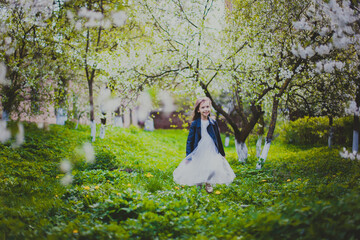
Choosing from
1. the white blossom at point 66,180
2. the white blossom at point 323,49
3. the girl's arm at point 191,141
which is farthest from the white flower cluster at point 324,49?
the white blossom at point 66,180

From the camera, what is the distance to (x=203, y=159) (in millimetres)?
5965

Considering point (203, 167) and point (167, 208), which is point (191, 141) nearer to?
point (203, 167)

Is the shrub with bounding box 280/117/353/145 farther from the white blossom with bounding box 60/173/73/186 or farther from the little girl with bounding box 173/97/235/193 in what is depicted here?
the white blossom with bounding box 60/173/73/186

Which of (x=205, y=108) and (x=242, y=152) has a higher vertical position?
(x=205, y=108)

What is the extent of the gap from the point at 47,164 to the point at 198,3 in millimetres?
7538

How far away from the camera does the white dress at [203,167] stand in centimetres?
589

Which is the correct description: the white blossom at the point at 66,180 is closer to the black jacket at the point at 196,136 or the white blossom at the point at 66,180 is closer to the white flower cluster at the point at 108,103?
the black jacket at the point at 196,136

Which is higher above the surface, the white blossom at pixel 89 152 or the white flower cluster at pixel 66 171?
the white blossom at pixel 89 152

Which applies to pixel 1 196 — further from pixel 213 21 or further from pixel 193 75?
pixel 213 21

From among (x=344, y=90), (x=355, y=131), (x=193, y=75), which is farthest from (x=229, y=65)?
(x=355, y=131)

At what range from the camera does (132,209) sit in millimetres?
4008

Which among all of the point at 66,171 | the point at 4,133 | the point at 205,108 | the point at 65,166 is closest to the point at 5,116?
the point at 4,133

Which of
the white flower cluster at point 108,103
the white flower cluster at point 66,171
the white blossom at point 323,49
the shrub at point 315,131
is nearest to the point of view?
the white blossom at point 323,49

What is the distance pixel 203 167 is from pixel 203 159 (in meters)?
0.18
